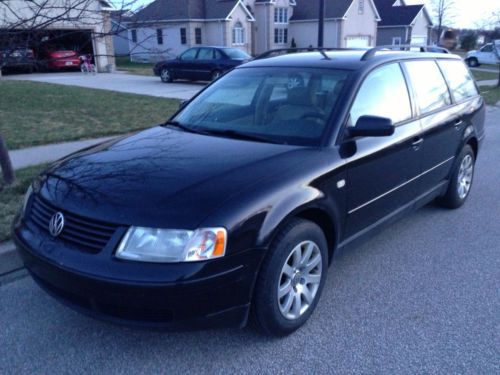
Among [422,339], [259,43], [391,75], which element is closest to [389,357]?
[422,339]

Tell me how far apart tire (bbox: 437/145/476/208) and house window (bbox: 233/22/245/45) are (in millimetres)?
34677

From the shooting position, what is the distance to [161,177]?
9.53ft

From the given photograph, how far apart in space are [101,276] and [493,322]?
2552 millimetres

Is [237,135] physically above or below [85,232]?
above

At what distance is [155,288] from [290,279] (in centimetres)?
94

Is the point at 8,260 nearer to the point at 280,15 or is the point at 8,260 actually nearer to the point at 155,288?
the point at 155,288

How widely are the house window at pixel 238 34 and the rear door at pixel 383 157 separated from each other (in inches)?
1407

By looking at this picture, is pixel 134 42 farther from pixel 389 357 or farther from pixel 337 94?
pixel 389 357

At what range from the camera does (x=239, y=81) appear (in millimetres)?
4246

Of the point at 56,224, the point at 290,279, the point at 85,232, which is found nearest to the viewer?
the point at 85,232

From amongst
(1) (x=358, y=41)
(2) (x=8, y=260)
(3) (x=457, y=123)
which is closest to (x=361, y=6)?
(1) (x=358, y=41)

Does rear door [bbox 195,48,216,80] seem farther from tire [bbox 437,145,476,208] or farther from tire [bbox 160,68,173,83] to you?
tire [bbox 437,145,476,208]

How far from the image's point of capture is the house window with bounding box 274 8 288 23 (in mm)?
42609

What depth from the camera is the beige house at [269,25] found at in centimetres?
3716
